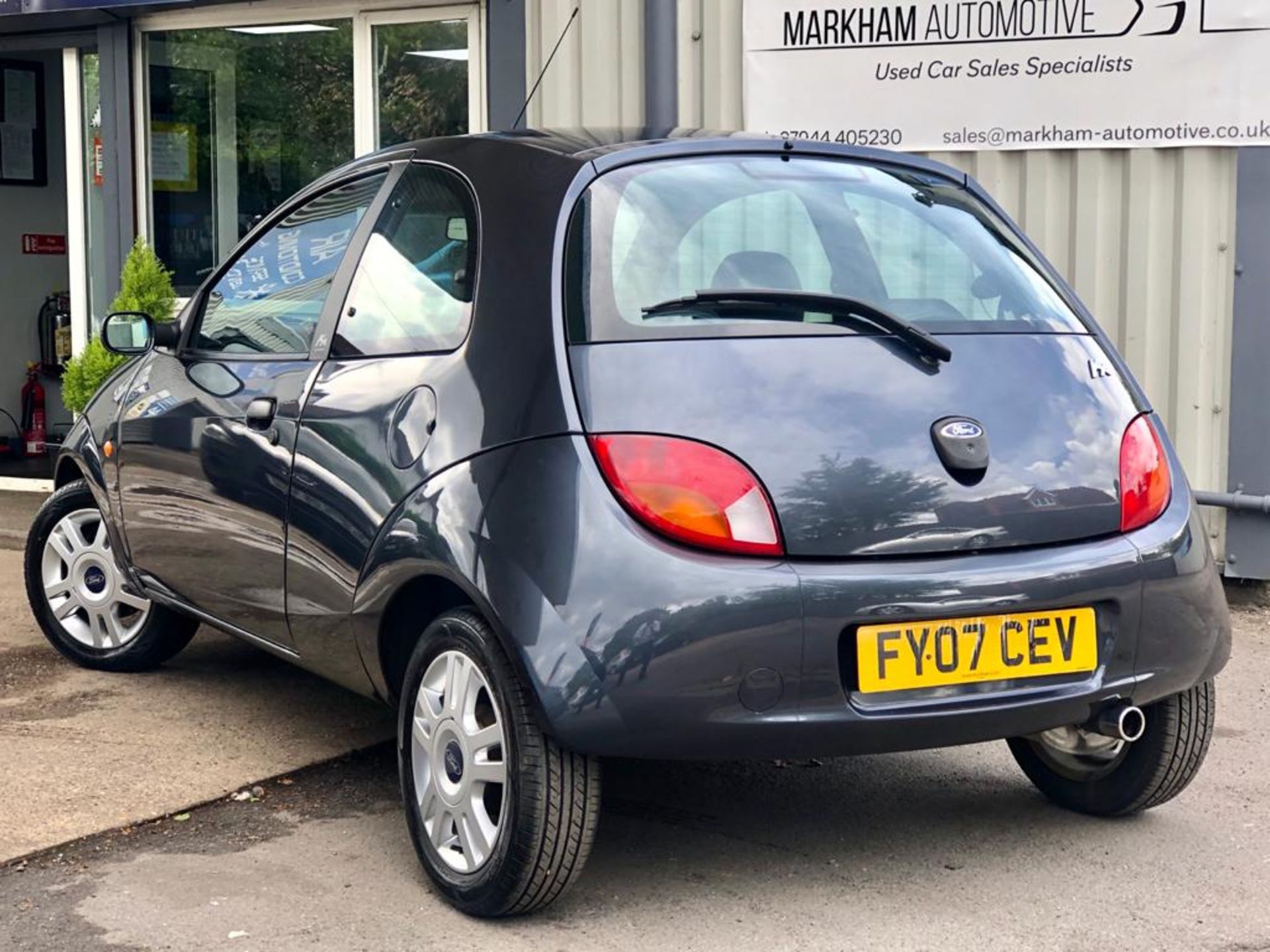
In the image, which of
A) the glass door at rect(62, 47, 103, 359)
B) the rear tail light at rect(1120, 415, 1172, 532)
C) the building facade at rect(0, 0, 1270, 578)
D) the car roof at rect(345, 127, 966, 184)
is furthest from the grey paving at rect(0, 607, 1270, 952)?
the glass door at rect(62, 47, 103, 359)

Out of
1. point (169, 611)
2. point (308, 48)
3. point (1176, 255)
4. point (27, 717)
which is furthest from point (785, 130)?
point (27, 717)

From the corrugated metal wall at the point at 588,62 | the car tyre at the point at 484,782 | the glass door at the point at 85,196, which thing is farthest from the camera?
the glass door at the point at 85,196

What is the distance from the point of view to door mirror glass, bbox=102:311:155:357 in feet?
17.1

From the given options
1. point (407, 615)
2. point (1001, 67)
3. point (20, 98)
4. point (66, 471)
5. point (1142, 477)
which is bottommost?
point (407, 615)

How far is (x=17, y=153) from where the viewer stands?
12227 mm

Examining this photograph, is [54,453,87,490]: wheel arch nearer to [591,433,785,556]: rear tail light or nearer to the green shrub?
[591,433,785,556]: rear tail light

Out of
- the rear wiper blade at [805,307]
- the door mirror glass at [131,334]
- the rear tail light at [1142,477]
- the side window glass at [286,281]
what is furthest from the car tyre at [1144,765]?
the door mirror glass at [131,334]

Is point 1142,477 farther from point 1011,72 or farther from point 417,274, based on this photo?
point 1011,72

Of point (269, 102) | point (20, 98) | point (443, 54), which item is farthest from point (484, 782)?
point (20, 98)

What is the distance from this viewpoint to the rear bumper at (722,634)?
11.0ft

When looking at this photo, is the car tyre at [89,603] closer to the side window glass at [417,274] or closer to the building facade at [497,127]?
the side window glass at [417,274]

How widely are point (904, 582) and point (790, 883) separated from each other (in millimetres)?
848

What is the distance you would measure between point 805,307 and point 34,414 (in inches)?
370

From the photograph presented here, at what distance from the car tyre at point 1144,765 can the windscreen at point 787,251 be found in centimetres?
91
